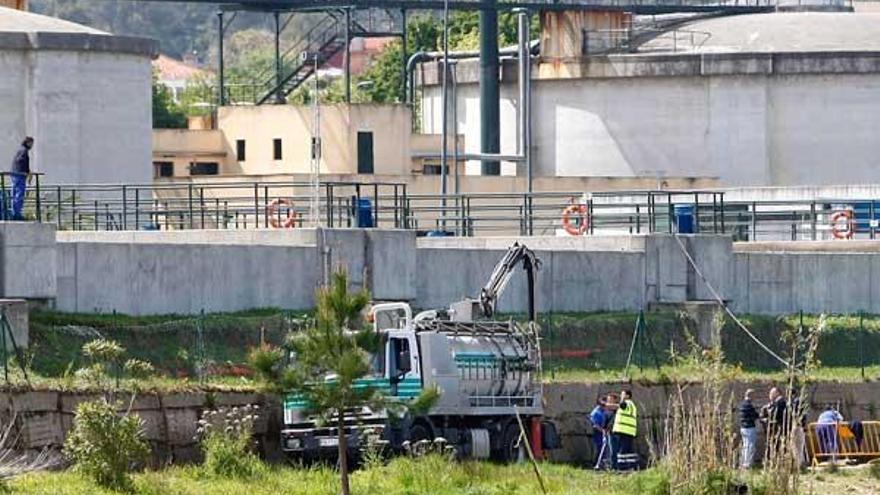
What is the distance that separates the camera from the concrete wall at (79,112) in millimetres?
56500

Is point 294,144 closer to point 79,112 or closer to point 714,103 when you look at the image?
point 714,103

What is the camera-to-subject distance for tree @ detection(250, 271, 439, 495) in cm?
3055

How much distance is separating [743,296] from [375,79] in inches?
2840

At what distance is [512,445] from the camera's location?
37.6 meters

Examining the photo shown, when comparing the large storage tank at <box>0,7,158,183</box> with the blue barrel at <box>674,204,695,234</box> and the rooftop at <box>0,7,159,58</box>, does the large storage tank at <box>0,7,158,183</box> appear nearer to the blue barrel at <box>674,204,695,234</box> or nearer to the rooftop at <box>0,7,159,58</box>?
the rooftop at <box>0,7,159,58</box>

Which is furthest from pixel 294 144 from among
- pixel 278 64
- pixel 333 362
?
pixel 333 362

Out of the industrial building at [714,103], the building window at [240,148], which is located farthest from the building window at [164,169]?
the industrial building at [714,103]

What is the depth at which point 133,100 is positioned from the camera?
59.1 meters

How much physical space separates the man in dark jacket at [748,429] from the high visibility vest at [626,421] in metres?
1.61

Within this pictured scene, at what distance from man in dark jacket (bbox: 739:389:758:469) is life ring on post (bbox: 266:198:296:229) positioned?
1221 centimetres

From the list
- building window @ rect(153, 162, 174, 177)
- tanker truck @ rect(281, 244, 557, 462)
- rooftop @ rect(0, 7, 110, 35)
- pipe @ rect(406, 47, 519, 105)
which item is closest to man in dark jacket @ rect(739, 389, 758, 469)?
tanker truck @ rect(281, 244, 557, 462)

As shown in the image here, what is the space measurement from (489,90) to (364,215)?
103 feet

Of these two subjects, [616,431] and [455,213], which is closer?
[616,431]

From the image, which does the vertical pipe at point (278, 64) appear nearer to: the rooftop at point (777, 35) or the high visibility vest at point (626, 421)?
the rooftop at point (777, 35)
